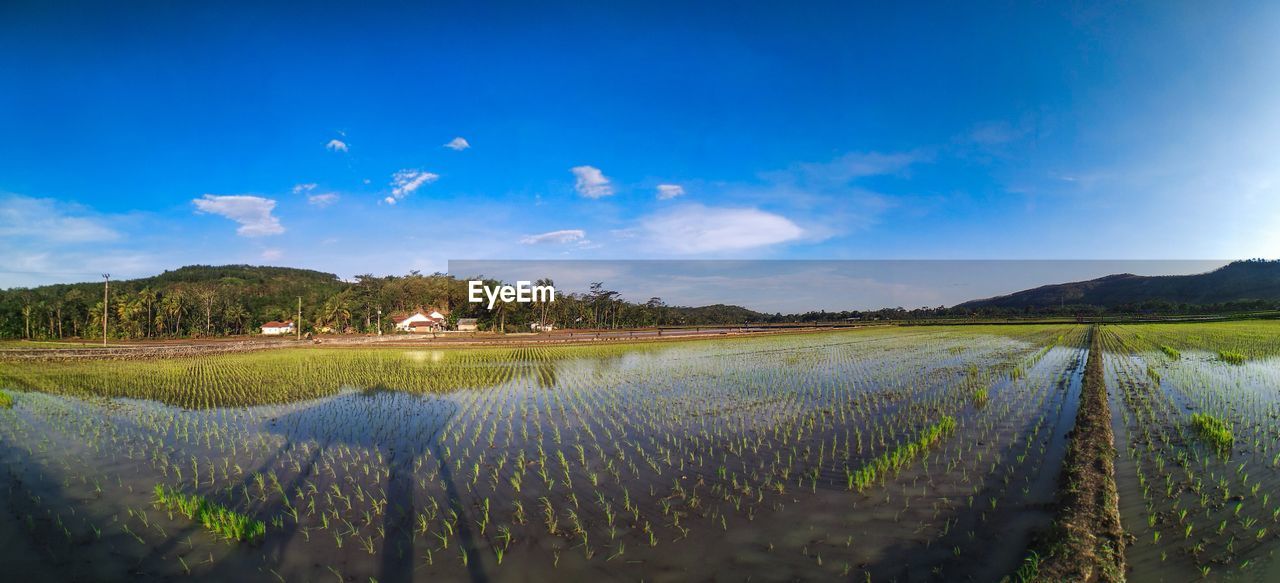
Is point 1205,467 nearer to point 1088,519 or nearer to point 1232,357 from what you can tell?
point 1088,519

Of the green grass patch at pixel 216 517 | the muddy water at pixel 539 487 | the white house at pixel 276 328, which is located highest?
the white house at pixel 276 328

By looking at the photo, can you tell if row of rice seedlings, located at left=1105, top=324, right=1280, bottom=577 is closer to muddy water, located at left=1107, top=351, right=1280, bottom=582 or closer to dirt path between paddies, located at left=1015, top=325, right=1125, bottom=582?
muddy water, located at left=1107, top=351, right=1280, bottom=582

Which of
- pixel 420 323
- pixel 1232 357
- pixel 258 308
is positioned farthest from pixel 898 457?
pixel 258 308

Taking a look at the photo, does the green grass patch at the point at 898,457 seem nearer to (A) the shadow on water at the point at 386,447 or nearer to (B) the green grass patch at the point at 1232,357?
(A) the shadow on water at the point at 386,447

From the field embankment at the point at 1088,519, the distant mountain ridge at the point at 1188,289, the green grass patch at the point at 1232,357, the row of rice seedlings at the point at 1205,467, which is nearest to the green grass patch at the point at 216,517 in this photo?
the field embankment at the point at 1088,519

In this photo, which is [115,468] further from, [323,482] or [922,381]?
[922,381]

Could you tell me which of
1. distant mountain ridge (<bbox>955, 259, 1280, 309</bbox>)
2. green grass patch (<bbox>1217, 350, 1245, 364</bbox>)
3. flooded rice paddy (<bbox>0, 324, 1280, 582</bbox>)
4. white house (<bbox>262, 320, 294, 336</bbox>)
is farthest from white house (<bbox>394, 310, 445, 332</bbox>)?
distant mountain ridge (<bbox>955, 259, 1280, 309</bbox>)
